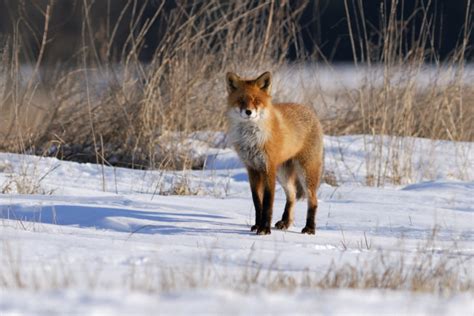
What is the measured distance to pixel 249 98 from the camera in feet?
22.7

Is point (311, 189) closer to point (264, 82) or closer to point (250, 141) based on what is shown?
point (250, 141)

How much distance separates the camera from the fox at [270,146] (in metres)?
6.90

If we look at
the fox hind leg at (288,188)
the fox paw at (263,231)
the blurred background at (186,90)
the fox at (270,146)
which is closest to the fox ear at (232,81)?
the fox at (270,146)

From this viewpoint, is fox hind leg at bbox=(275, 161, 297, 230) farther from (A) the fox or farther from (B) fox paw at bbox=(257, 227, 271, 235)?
(B) fox paw at bbox=(257, 227, 271, 235)

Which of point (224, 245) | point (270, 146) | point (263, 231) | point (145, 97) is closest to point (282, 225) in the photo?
point (263, 231)

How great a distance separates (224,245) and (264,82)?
69.7 inches

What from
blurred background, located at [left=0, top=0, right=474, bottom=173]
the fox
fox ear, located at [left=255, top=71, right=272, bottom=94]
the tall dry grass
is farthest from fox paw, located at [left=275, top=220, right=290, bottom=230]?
the tall dry grass

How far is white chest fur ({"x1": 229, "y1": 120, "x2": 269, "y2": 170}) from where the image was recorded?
6.93 metres

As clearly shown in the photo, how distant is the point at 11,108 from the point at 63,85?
2.68ft

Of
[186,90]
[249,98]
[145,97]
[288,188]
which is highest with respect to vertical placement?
[186,90]

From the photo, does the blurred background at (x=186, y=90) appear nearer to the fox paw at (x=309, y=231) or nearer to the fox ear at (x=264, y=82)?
the fox ear at (x=264, y=82)

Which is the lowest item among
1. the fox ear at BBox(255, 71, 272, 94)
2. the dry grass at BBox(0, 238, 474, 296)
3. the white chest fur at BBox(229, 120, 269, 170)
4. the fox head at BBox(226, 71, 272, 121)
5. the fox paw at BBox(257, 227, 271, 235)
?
the dry grass at BBox(0, 238, 474, 296)

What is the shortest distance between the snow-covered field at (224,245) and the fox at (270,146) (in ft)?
0.92

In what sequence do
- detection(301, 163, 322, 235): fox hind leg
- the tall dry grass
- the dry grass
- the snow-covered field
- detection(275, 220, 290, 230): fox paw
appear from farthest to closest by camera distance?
1. the tall dry grass
2. detection(275, 220, 290, 230): fox paw
3. detection(301, 163, 322, 235): fox hind leg
4. the dry grass
5. the snow-covered field
